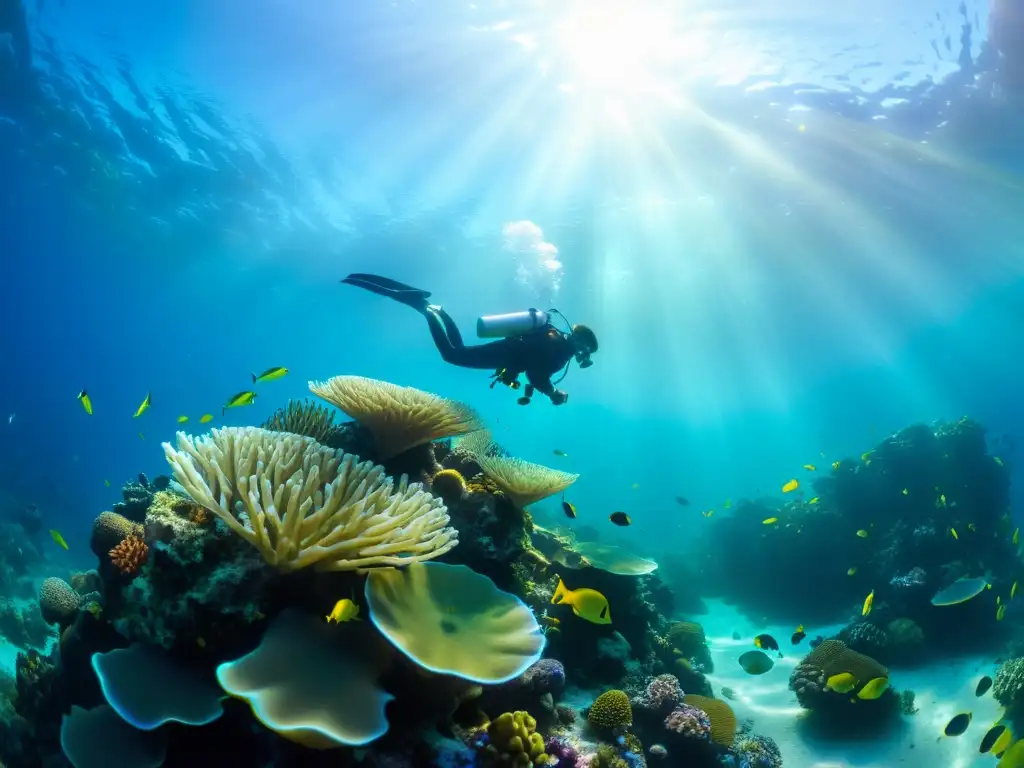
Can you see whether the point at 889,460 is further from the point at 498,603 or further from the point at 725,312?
the point at 725,312

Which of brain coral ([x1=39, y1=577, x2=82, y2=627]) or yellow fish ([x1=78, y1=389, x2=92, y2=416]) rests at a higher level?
yellow fish ([x1=78, y1=389, x2=92, y2=416])

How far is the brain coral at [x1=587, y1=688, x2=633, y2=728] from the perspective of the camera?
175 inches

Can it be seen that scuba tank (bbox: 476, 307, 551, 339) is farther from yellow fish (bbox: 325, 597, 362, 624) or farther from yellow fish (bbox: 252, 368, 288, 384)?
yellow fish (bbox: 325, 597, 362, 624)

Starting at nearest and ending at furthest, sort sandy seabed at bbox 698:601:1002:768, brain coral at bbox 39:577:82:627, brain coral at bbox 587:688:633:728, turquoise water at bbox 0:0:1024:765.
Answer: brain coral at bbox 587:688:633:728
brain coral at bbox 39:577:82:627
sandy seabed at bbox 698:601:1002:768
turquoise water at bbox 0:0:1024:765

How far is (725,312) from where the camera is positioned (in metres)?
39.4

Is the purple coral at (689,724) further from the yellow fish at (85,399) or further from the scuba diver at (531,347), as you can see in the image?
the yellow fish at (85,399)

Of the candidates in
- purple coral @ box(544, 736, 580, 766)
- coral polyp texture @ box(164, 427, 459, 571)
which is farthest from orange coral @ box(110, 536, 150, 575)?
purple coral @ box(544, 736, 580, 766)

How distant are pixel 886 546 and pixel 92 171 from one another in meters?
38.9

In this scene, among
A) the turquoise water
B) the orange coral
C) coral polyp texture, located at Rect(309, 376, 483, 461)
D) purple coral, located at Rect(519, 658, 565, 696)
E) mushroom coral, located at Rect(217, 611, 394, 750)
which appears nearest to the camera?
mushroom coral, located at Rect(217, 611, 394, 750)

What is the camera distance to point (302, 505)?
278cm

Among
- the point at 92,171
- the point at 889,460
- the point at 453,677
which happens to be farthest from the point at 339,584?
the point at 92,171

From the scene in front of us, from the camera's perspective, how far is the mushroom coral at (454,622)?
283 centimetres

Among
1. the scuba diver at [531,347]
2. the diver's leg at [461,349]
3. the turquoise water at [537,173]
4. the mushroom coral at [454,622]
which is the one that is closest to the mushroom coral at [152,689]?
the mushroom coral at [454,622]

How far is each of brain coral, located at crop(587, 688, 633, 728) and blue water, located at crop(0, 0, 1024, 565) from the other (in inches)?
315
